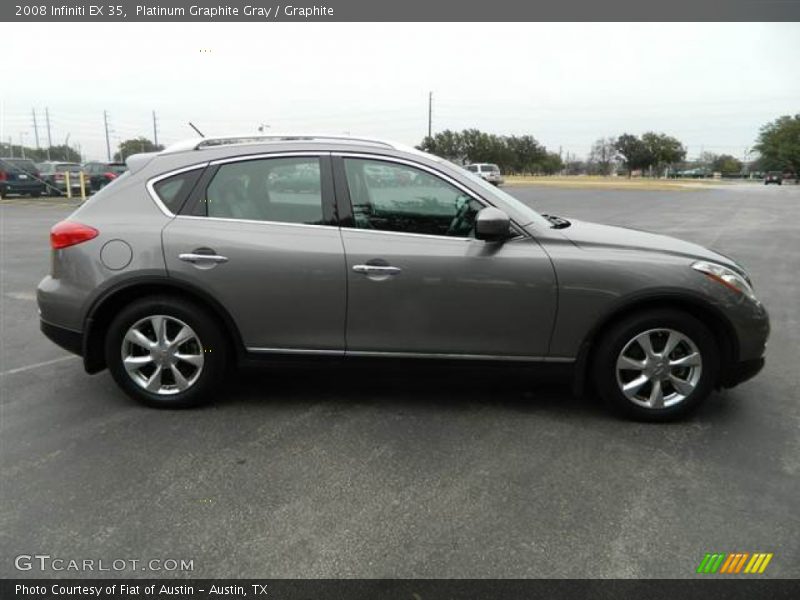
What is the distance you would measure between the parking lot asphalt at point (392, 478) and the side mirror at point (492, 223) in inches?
35.6

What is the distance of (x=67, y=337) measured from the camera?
158 inches

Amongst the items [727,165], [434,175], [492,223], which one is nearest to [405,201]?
[434,175]

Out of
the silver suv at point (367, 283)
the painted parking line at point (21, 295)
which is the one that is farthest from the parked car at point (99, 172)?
the silver suv at point (367, 283)

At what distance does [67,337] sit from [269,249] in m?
1.48

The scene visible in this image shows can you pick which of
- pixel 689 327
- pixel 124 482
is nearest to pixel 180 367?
pixel 124 482

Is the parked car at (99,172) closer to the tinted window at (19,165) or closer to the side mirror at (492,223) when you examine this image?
the tinted window at (19,165)

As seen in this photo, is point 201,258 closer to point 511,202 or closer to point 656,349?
point 511,202

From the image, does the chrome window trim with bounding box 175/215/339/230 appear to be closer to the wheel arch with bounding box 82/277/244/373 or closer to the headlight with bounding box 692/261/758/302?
the wheel arch with bounding box 82/277/244/373

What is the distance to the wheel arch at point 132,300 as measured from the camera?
384cm

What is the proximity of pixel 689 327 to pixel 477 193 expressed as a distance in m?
1.50

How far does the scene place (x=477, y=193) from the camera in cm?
381

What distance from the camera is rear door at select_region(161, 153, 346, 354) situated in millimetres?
3766

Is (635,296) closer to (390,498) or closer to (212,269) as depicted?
(390,498)

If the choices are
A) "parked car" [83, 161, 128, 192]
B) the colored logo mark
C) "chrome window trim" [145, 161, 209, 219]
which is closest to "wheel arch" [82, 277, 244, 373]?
"chrome window trim" [145, 161, 209, 219]
